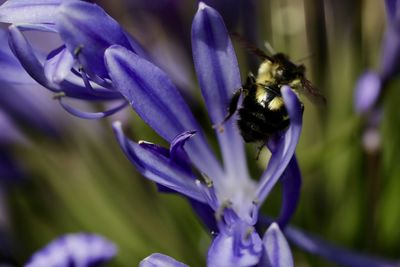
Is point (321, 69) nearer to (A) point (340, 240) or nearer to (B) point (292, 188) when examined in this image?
(A) point (340, 240)

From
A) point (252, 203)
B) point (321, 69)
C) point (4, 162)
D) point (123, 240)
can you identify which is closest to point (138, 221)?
point (123, 240)

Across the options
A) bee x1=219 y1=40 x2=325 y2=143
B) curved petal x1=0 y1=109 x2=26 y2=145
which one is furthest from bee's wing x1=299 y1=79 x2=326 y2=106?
curved petal x1=0 y1=109 x2=26 y2=145

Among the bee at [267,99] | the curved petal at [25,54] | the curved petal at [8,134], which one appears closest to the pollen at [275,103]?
the bee at [267,99]

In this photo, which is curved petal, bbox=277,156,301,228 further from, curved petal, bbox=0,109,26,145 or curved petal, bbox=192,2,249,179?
curved petal, bbox=0,109,26,145

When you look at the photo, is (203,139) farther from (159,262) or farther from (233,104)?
(159,262)

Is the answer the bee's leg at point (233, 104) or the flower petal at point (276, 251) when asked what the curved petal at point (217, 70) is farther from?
the flower petal at point (276, 251)

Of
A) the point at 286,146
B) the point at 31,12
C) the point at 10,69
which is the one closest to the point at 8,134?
the point at 10,69
